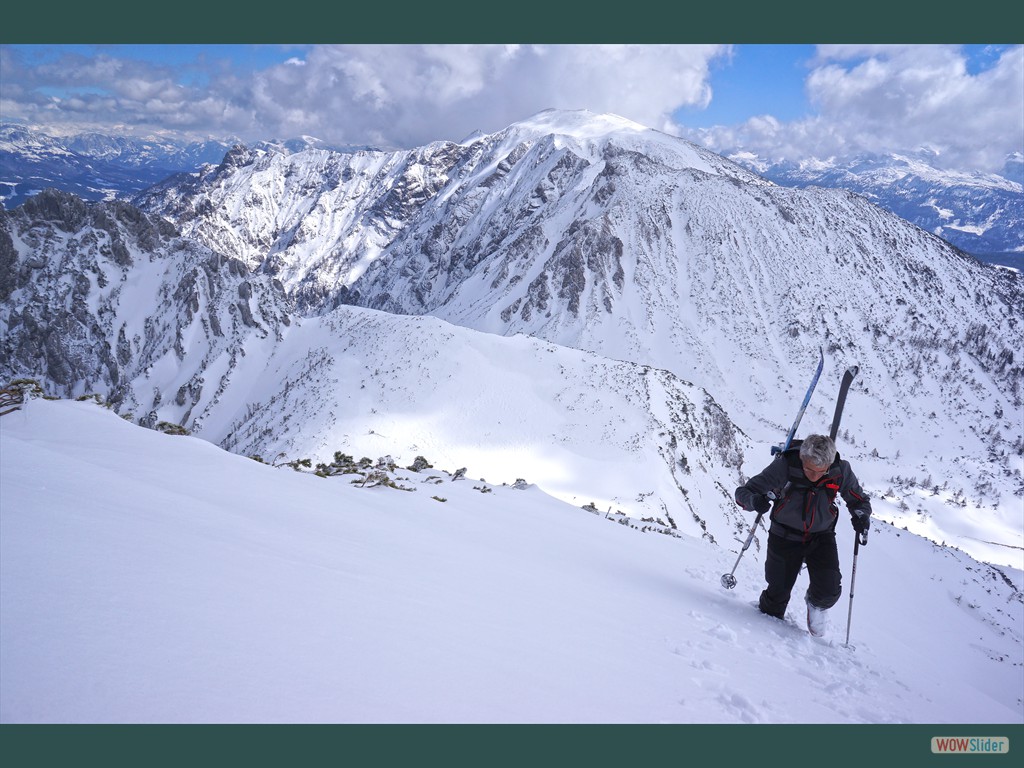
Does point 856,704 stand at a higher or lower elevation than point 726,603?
lower

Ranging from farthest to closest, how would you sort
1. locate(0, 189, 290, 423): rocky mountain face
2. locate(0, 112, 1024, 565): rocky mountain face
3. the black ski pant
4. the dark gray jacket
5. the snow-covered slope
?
locate(0, 189, 290, 423): rocky mountain face < locate(0, 112, 1024, 565): rocky mountain face < the black ski pant < the dark gray jacket < the snow-covered slope

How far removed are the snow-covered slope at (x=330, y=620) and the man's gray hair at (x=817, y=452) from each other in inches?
81.8

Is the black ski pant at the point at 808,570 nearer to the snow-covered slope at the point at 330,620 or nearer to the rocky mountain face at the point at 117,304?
the snow-covered slope at the point at 330,620

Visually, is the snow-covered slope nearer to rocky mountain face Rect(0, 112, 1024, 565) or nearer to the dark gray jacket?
the dark gray jacket

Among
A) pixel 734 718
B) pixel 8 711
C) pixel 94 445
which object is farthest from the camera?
pixel 94 445

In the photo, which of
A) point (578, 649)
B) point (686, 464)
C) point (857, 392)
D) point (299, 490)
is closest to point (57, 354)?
point (686, 464)

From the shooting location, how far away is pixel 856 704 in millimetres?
4574

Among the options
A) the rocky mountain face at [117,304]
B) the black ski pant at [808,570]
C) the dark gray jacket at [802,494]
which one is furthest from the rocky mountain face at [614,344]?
the dark gray jacket at [802,494]

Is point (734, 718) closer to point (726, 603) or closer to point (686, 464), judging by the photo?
point (726, 603)

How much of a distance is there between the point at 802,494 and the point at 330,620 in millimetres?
5401

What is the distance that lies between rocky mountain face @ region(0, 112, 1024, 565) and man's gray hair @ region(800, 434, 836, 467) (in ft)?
58.0

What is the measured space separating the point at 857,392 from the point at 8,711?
346 ft

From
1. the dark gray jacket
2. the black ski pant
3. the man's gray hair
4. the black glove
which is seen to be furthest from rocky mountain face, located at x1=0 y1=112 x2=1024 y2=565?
the man's gray hair

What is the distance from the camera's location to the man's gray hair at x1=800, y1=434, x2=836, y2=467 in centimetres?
590
